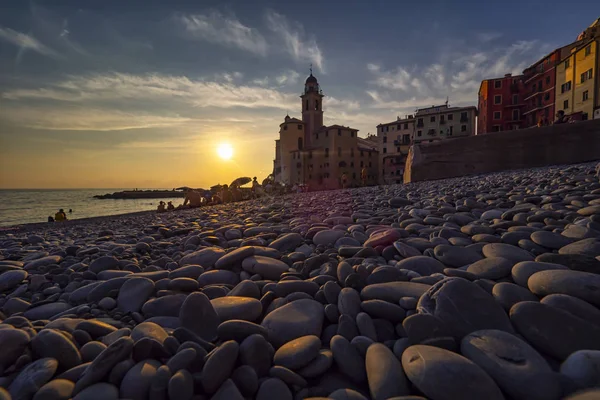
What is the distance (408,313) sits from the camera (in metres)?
1.47

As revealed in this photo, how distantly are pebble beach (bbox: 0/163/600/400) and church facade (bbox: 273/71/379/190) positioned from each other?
→ 4639 cm

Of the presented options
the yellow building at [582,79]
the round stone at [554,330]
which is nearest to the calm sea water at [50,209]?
the round stone at [554,330]

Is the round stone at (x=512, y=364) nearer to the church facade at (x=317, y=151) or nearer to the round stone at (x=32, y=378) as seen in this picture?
the round stone at (x=32, y=378)

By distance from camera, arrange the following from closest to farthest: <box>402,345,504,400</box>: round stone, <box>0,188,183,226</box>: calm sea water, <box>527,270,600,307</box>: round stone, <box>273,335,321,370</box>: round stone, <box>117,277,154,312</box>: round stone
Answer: <box>402,345,504,400</box>: round stone
<box>273,335,321,370</box>: round stone
<box>527,270,600,307</box>: round stone
<box>117,277,154,312</box>: round stone
<box>0,188,183,226</box>: calm sea water

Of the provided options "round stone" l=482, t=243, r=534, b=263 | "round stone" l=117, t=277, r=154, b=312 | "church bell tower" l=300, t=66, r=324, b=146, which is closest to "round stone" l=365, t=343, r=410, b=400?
"round stone" l=482, t=243, r=534, b=263

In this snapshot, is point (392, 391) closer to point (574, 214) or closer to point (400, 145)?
point (574, 214)

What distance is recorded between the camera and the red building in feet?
125

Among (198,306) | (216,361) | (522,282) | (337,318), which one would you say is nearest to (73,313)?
(198,306)

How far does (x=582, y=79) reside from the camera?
92.1ft

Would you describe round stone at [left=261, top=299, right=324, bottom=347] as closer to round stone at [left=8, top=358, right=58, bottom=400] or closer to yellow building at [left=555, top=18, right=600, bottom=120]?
round stone at [left=8, top=358, right=58, bottom=400]

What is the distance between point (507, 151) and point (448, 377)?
11.2 m

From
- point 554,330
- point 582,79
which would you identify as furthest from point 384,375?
point 582,79

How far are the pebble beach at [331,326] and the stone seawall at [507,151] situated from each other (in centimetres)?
863

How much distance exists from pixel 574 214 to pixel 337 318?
2740mm
